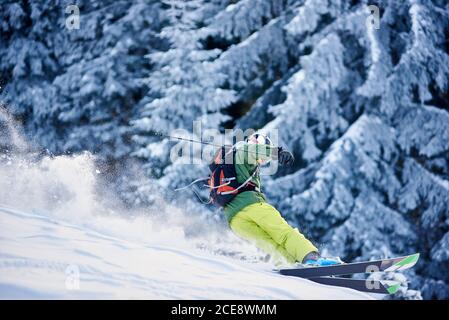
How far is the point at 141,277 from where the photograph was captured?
11.6 ft

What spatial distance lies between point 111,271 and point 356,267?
6.58 ft

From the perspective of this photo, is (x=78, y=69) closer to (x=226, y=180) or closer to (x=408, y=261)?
(x=226, y=180)

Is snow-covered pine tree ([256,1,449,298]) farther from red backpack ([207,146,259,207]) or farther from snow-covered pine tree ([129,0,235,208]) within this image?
red backpack ([207,146,259,207])

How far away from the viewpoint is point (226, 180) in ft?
16.1

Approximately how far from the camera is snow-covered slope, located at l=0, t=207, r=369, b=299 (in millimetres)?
3219

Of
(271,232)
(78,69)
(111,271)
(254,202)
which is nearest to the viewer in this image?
(111,271)

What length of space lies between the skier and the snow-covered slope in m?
0.55

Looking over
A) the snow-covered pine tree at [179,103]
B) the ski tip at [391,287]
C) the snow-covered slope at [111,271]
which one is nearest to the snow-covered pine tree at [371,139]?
the snow-covered pine tree at [179,103]

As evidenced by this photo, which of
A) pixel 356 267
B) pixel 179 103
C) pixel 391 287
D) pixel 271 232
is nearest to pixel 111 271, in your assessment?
pixel 271 232

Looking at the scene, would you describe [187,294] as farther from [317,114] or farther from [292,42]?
[292,42]

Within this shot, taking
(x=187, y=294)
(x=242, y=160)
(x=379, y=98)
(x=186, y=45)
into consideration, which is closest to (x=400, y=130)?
(x=379, y=98)

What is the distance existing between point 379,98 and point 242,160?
5089mm

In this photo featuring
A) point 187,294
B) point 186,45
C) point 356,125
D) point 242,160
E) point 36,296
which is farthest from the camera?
point 186,45

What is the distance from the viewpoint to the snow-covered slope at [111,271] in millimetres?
3219
